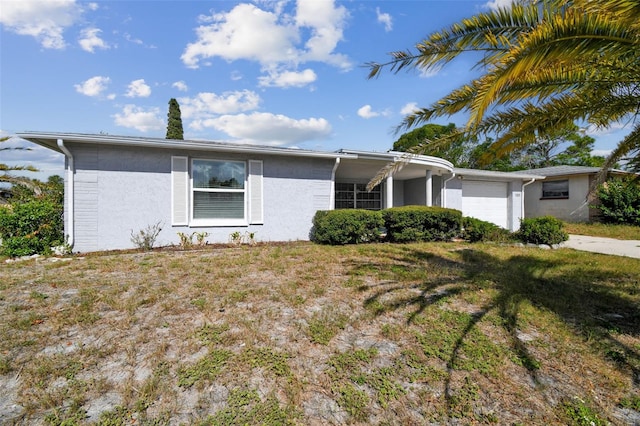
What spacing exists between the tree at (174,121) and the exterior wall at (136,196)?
378 inches

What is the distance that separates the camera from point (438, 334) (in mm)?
3486

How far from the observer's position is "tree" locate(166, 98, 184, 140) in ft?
55.1

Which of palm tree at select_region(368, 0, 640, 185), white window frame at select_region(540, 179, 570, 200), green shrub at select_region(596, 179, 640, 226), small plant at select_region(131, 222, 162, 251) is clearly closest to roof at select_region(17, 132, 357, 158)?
small plant at select_region(131, 222, 162, 251)

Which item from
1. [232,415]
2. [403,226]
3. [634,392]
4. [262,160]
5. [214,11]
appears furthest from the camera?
[403,226]

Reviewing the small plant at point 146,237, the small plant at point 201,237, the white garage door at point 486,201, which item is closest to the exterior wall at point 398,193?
the white garage door at point 486,201

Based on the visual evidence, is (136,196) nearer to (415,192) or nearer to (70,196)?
(70,196)

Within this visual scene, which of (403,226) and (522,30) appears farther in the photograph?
(403,226)

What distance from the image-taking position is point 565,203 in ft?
56.9

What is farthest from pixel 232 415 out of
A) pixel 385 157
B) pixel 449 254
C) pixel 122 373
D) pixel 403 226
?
pixel 385 157

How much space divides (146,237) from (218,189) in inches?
85.5

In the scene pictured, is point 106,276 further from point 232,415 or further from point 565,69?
point 565,69

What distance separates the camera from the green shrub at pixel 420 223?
9.67 m

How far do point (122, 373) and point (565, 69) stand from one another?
19.2ft

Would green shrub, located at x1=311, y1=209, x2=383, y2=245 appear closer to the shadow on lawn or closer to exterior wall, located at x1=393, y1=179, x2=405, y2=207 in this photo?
the shadow on lawn
